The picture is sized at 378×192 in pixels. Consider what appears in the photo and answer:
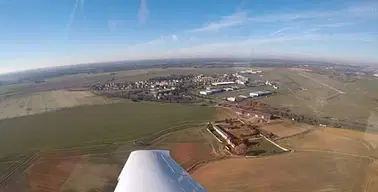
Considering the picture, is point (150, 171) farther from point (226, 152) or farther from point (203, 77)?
point (203, 77)

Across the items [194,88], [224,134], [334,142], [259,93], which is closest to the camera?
[334,142]

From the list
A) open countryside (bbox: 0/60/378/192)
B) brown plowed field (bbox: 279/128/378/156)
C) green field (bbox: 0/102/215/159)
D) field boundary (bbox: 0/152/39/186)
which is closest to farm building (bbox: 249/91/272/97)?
open countryside (bbox: 0/60/378/192)

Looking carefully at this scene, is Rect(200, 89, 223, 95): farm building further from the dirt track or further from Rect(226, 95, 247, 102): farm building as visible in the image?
the dirt track

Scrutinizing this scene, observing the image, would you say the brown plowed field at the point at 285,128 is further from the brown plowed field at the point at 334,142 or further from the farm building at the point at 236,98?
the farm building at the point at 236,98

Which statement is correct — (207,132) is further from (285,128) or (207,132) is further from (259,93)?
(259,93)

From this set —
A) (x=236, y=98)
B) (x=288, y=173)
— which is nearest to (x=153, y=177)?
(x=288, y=173)

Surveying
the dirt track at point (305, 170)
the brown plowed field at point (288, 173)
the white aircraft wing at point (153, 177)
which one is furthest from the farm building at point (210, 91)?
the white aircraft wing at point (153, 177)
